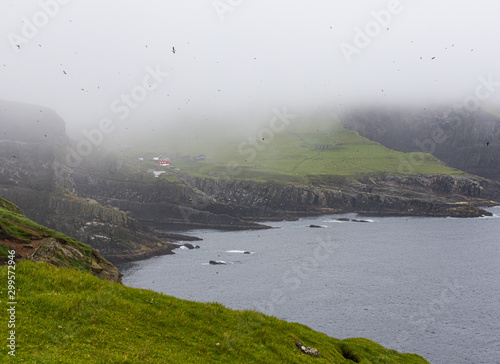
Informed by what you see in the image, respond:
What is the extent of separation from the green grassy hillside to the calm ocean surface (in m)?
50.6

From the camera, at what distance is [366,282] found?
106500mm

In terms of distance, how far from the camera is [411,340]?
70438 millimetres

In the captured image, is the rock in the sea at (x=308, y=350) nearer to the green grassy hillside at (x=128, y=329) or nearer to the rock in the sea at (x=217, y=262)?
the green grassy hillside at (x=128, y=329)

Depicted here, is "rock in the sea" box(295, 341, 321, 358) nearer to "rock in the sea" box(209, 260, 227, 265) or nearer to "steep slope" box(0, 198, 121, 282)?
"steep slope" box(0, 198, 121, 282)

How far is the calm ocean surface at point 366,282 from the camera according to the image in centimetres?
7378

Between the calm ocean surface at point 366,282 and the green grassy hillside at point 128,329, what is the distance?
166 feet

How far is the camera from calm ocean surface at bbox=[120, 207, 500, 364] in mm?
73781

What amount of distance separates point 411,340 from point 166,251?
100764mm

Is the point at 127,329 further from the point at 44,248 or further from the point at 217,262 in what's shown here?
the point at 217,262

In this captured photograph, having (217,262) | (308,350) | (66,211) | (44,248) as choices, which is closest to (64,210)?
(66,211)

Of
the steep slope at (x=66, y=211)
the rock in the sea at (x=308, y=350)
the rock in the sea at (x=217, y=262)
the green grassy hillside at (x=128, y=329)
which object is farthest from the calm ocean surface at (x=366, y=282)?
the green grassy hillside at (x=128, y=329)

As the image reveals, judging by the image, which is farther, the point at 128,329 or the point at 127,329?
the point at 128,329

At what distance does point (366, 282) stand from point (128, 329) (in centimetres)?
9570

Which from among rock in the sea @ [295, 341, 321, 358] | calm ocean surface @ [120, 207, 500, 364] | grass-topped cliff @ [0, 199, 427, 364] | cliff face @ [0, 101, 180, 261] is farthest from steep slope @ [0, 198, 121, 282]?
cliff face @ [0, 101, 180, 261]
